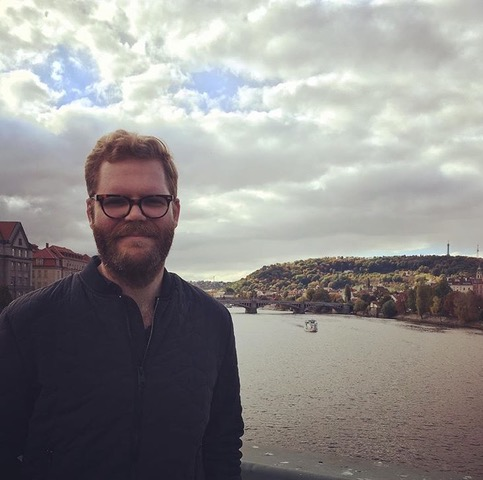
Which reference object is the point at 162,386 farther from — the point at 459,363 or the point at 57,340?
the point at 459,363

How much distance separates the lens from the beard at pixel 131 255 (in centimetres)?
152

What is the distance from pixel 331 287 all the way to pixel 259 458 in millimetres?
95927

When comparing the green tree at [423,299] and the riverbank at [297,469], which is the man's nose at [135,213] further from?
the green tree at [423,299]

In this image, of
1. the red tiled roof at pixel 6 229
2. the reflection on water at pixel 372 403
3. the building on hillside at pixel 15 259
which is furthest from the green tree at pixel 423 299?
the red tiled roof at pixel 6 229

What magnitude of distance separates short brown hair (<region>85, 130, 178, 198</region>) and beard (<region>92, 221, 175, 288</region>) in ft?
0.42

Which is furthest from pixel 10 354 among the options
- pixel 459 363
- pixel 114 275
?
pixel 459 363

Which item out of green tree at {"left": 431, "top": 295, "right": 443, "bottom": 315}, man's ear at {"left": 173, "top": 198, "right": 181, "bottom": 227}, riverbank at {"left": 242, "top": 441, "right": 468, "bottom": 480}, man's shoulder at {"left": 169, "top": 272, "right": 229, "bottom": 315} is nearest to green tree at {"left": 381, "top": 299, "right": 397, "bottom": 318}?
green tree at {"left": 431, "top": 295, "right": 443, "bottom": 315}

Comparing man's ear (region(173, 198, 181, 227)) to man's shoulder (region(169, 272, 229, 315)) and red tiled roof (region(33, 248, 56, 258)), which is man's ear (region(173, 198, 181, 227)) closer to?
man's shoulder (region(169, 272, 229, 315))

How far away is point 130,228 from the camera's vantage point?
1525mm

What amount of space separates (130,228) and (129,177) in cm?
14

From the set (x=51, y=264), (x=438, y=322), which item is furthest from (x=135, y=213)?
(x=438, y=322)

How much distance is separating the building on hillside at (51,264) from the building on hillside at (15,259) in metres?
2.34

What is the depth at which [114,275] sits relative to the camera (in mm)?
1558

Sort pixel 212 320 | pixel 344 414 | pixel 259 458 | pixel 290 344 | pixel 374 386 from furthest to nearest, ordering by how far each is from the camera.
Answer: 1. pixel 290 344
2. pixel 374 386
3. pixel 344 414
4. pixel 259 458
5. pixel 212 320
